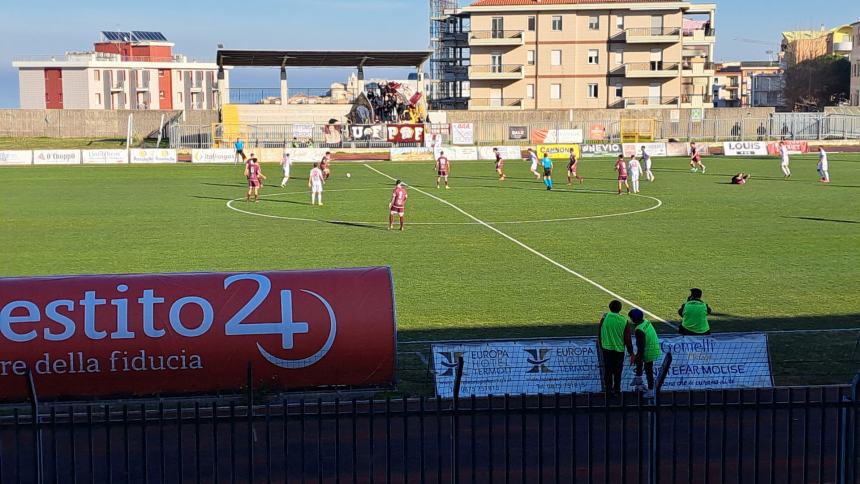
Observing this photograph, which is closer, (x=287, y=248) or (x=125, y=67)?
(x=287, y=248)

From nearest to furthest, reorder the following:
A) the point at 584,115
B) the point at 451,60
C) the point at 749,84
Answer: the point at 584,115 < the point at 451,60 < the point at 749,84

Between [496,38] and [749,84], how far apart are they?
3142 inches

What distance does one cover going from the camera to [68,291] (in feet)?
40.7

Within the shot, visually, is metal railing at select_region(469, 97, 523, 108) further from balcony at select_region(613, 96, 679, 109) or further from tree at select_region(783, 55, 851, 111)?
tree at select_region(783, 55, 851, 111)

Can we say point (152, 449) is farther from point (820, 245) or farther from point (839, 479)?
point (820, 245)

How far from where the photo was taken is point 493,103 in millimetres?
96375

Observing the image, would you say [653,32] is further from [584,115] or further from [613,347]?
[613,347]

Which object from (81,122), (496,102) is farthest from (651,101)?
(81,122)

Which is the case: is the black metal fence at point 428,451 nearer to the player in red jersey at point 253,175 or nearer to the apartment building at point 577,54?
the player in red jersey at point 253,175

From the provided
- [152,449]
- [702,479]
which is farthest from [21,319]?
[702,479]

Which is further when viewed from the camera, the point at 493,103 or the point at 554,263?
the point at 493,103

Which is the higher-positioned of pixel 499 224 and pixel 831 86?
pixel 831 86

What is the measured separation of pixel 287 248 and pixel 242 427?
14.5 metres

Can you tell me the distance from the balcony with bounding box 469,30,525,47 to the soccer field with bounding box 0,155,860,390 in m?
48.8
